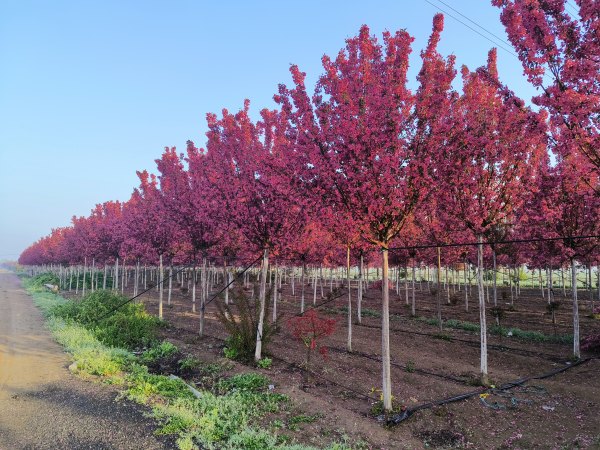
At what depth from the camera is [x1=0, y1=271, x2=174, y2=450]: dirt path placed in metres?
6.00

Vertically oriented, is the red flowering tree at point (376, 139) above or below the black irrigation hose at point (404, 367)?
above

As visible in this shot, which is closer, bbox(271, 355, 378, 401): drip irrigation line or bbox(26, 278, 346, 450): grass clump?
bbox(26, 278, 346, 450): grass clump

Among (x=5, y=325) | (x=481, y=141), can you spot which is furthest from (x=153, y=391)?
(x=5, y=325)

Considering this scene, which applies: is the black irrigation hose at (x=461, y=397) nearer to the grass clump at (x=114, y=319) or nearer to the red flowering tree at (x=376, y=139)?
the red flowering tree at (x=376, y=139)

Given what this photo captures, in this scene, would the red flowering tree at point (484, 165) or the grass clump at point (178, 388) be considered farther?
the red flowering tree at point (484, 165)

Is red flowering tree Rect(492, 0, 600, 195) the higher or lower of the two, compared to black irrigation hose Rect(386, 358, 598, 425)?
higher

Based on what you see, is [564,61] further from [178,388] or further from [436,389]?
[178,388]

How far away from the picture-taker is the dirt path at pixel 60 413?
6.00m

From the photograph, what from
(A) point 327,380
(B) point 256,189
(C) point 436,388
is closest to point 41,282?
(B) point 256,189

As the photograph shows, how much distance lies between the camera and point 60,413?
Result: 723cm

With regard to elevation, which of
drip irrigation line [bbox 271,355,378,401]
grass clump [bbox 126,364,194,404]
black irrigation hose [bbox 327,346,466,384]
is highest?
grass clump [bbox 126,364,194,404]

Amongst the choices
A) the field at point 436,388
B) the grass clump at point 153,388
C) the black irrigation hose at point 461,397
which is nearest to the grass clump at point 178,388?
the grass clump at point 153,388

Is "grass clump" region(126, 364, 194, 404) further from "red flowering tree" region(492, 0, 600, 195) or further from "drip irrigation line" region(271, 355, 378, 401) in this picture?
"red flowering tree" region(492, 0, 600, 195)

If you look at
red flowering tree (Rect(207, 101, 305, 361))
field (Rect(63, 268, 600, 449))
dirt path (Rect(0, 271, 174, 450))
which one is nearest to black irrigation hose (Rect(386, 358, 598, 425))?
field (Rect(63, 268, 600, 449))
